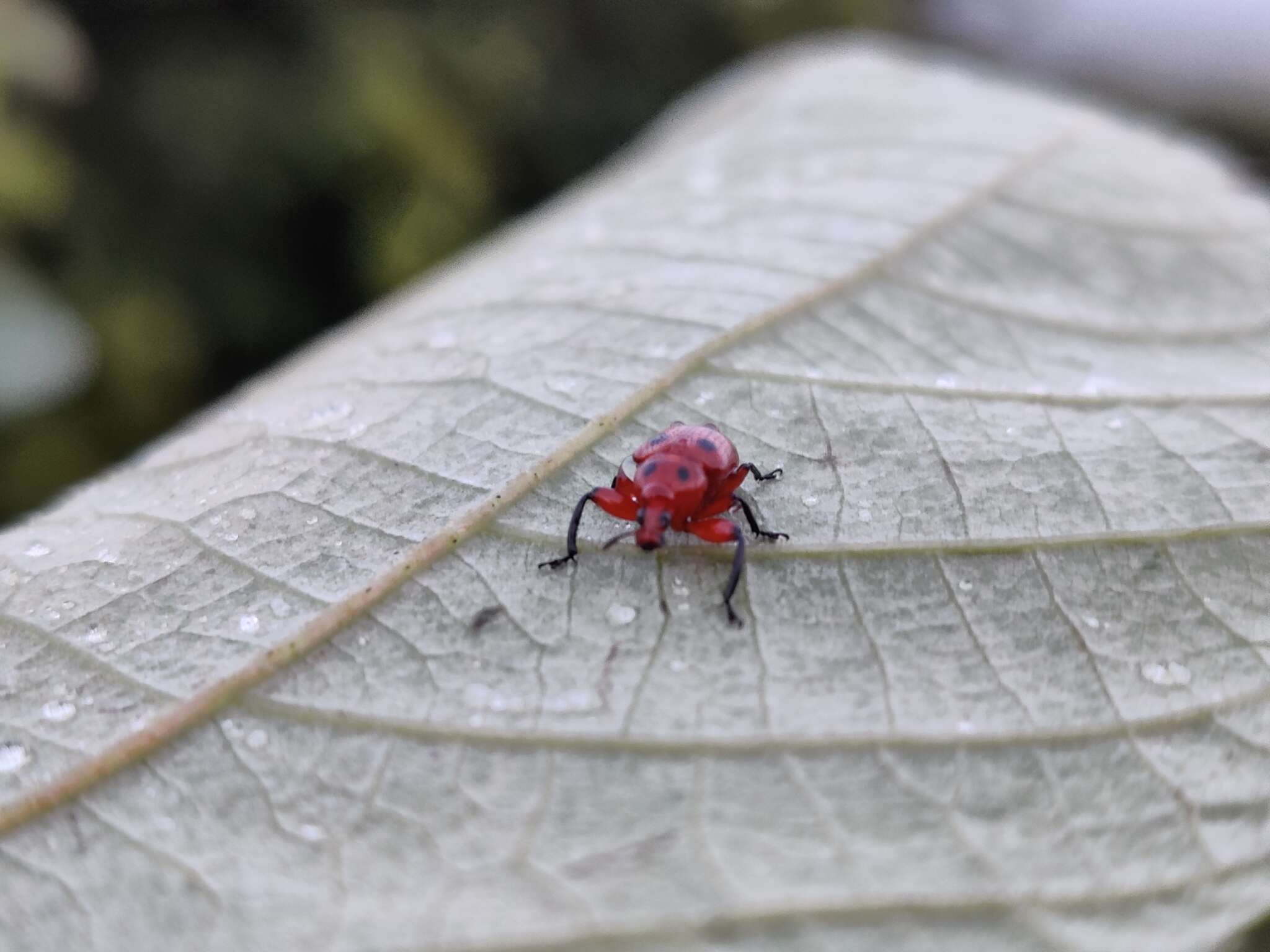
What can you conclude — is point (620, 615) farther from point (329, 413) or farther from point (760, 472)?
point (329, 413)

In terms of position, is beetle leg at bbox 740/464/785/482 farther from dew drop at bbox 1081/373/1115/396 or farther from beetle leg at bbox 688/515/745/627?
dew drop at bbox 1081/373/1115/396

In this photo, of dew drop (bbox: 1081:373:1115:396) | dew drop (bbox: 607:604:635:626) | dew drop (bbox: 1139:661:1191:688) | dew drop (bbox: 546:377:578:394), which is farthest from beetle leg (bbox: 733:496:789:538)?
dew drop (bbox: 1081:373:1115:396)

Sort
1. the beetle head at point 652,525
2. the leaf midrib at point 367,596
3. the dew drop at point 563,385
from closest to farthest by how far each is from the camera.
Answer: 1. the leaf midrib at point 367,596
2. the beetle head at point 652,525
3. the dew drop at point 563,385

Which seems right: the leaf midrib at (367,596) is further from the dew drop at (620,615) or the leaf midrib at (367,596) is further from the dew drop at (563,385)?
the dew drop at (620,615)

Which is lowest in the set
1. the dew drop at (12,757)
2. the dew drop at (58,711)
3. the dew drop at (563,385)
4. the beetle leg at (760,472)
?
A: the dew drop at (12,757)

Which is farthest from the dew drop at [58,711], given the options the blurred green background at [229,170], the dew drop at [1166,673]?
the blurred green background at [229,170]

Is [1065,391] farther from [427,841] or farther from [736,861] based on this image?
[427,841]

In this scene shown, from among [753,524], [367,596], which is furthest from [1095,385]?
[367,596]
